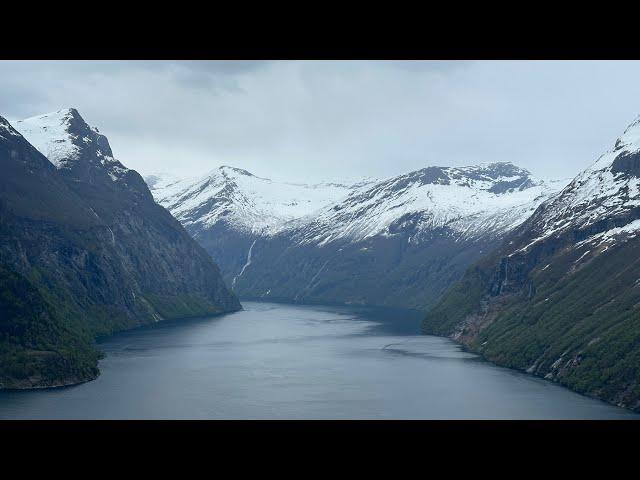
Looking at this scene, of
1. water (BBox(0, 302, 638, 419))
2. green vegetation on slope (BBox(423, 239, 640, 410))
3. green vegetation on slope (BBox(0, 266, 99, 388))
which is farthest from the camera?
green vegetation on slope (BBox(0, 266, 99, 388))

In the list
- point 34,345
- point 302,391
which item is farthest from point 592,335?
point 34,345

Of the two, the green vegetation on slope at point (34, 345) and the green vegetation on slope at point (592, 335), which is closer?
the green vegetation on slope at point (592, 335)

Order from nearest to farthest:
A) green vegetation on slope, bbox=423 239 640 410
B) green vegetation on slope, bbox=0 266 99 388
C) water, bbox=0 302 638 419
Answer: water, bbox=0 302 638 419
green vegetation on slope, bbox=423 239 640 410
green vegetation on slope, bbox=0 266 99 388

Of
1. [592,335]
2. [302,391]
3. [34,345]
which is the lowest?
[302,391]

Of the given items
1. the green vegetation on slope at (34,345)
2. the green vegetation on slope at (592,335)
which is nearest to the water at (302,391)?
the green vegetation on slope at (592,335)

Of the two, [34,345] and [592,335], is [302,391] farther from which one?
[592,335]

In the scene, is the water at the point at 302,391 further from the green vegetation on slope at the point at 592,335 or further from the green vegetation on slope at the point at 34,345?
the green vegetation on slope at the point at 34,345

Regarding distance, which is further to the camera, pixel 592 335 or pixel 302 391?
pixel 592 335

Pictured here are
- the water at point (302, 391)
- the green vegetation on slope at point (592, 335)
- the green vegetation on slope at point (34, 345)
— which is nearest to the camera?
the water at point (302, 391)

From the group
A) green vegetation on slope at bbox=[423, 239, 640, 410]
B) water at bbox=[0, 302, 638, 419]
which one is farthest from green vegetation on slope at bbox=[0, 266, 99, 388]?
green vegetation on slope at bbox=[423, 239, 640, 410]

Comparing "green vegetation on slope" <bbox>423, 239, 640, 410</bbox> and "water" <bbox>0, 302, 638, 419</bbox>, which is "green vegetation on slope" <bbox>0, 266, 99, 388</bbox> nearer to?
"water" <bbox>0, 302, 638, 419</bbox>
